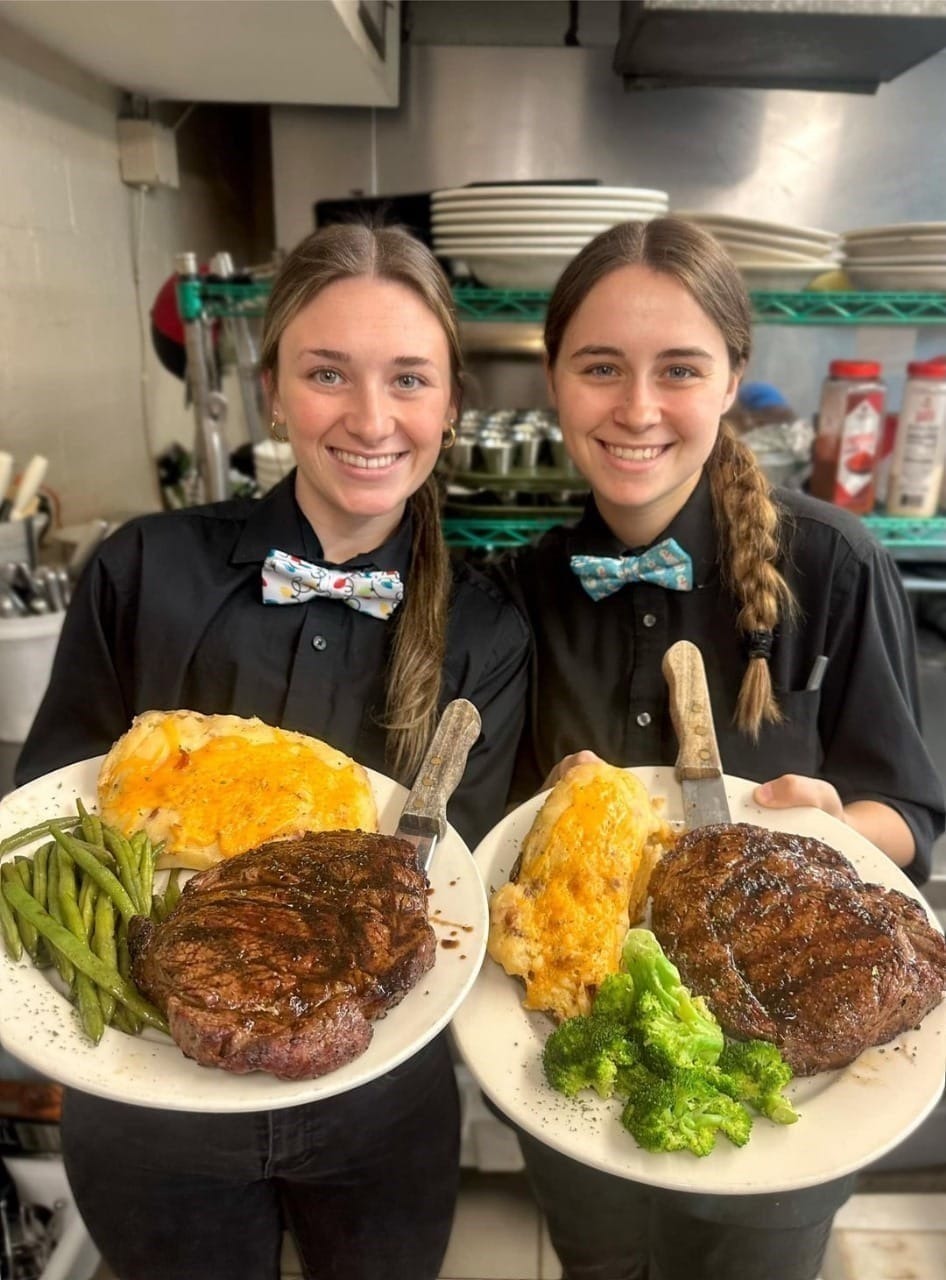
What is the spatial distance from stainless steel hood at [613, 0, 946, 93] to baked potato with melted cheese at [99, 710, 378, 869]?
9.20 feet

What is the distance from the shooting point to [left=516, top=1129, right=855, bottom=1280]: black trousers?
5.81 ft

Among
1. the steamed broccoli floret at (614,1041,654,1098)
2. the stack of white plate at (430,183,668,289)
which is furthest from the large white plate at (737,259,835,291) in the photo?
the steamed broccoli floret at (614,1041,654,1098)

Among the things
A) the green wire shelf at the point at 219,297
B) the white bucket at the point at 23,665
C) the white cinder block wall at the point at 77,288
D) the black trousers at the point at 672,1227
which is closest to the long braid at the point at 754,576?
the black trousers at the point at 672,1227

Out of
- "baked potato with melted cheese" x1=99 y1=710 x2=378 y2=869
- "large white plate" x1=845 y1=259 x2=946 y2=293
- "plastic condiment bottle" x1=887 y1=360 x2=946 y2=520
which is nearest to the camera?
"baked potato with melted cheese" x1=99 y1=710 x2=378 y2=869

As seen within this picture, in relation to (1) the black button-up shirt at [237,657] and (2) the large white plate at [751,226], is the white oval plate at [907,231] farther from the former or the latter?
(1) the black button-up shirt at [237,657]

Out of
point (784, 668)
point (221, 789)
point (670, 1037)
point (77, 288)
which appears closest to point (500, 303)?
point (784, 668)

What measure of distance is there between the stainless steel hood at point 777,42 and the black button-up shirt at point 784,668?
183 centimetres

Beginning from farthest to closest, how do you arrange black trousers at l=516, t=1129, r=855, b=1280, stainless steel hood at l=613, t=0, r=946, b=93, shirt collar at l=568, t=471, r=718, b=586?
stainless steel hood at l=613, t=0, r=946, b=93
shirt collar at l=568, t=471, r=718, b=586
black trousers at l=516, t=1129, r=855, b=1280

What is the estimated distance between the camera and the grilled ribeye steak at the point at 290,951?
121 cm

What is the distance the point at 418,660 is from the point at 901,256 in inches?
81.9

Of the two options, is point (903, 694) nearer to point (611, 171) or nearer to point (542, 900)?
point (542, 900)

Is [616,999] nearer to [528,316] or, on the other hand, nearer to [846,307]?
[528,316]

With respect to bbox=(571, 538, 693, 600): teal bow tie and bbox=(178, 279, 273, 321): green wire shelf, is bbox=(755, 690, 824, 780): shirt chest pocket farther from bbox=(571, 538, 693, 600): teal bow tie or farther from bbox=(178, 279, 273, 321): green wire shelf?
bbox=(178, 279, 273, 321): green wire shelf

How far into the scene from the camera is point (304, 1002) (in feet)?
4.17
